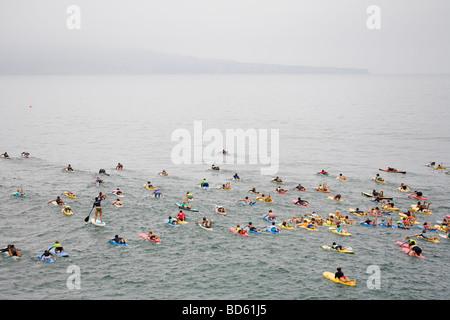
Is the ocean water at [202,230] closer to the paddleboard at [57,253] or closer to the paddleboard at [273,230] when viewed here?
the paddleboard at [57,253]

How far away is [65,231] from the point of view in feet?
130

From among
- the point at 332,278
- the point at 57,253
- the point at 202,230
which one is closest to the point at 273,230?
the point at 202,230

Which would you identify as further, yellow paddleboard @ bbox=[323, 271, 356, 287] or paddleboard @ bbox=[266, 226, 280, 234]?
paddleboard @ bbox=[266, 226, 280, 234]

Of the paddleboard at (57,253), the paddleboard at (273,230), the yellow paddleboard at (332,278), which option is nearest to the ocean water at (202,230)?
the yellow paddleboard at (332,278)

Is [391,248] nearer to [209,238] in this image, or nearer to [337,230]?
[337,230]

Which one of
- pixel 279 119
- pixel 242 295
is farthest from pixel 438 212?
pixel 279 119

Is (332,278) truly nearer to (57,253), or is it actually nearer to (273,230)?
(273,230)

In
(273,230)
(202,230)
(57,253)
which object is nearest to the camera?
(57,253)

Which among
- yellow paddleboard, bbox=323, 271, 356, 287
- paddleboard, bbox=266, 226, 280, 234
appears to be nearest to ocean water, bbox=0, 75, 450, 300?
yellow paddleboard, bbox=323, 271, 356, 287

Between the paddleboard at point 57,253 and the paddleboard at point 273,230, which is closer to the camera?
the paddleboard at point 57,253

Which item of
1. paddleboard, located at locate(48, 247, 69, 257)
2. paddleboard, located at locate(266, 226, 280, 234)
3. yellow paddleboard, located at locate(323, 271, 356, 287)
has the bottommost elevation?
yellow paddleboard, located at locate(323, 271, 356, 287)

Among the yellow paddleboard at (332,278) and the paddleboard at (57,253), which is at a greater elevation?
the paddleboard at (57,253)

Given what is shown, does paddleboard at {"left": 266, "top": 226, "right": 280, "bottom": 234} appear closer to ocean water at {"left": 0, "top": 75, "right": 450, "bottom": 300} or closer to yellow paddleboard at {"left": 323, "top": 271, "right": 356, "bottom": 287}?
ocean water at {"left": 0, "top": 75, "right": 450, "bottom": 300}
